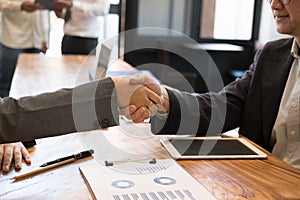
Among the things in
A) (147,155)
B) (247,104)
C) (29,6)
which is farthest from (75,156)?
(29,6)

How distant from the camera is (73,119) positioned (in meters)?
0.90

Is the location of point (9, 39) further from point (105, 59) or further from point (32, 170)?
point (32, 170)

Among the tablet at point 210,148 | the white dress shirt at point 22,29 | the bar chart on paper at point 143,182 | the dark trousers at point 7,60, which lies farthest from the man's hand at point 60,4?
the bar chart on paper at point 143,182

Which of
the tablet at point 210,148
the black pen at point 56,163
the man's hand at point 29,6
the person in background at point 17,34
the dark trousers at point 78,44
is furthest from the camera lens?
the dark trousers at point 78,44

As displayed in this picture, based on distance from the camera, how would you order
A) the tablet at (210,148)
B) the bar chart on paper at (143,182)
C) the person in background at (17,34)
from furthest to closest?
1. the person in background at (17,34)
2. the tablet at (210,148)
3. the bar chart on paper at (143,182)

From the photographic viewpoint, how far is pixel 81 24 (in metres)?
3.11

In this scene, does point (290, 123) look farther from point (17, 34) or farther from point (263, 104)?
point (17, 34)

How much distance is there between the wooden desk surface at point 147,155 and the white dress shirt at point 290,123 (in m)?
0.23

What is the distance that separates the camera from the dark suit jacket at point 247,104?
1.22 m

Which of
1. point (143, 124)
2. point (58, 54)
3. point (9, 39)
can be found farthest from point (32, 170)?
point (9, 39)

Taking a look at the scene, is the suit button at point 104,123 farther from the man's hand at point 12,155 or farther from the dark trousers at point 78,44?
the dark trousers at point 78,44

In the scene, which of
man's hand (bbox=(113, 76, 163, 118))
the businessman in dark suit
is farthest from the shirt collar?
man's hand (bbox=(113, 76, 163, 118))

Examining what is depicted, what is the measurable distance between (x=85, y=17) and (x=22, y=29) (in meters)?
0.51

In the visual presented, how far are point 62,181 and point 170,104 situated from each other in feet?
1.46
